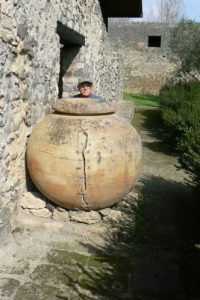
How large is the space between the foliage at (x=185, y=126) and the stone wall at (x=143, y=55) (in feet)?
38.9

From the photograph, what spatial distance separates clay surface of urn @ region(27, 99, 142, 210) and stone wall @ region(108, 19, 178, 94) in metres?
21.7

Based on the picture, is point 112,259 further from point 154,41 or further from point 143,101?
point 154,41

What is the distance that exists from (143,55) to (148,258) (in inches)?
934

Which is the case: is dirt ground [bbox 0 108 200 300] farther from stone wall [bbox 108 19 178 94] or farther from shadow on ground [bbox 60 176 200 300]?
stone wall [bbox 108 19 178 94]

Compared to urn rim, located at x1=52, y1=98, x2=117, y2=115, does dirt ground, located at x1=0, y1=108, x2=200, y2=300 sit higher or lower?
lower

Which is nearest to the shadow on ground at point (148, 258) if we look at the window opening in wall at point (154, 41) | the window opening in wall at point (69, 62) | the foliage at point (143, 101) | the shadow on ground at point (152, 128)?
the window opening in wall at point (69, 62)

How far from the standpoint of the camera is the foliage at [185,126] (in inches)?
190

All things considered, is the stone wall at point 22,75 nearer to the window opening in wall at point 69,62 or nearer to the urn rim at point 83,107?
the urn rim at point 83,107

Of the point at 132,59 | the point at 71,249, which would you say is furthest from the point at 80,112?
the point at 132,59

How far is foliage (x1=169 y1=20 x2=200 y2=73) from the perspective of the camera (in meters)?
18.7

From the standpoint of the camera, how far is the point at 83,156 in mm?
3896

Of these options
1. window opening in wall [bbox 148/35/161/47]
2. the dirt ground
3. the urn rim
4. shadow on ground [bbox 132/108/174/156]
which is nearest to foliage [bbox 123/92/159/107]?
shadow on ground [bbox 132/108/174/156]

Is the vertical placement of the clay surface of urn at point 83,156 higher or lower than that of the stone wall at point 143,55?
lower

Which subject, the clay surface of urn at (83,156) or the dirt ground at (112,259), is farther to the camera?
the clay surface of urn at (83,156)
